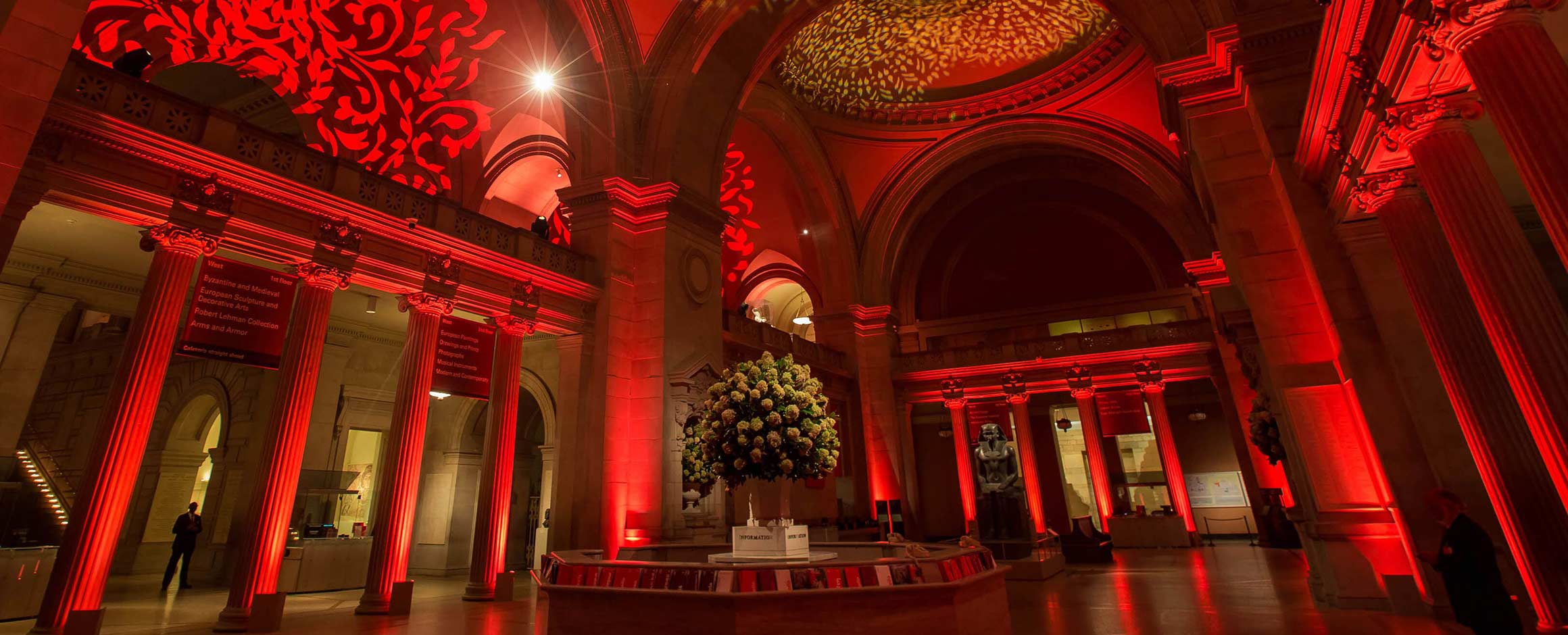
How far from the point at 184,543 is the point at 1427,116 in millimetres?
16810

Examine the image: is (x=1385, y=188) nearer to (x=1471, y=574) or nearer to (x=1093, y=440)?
(x=1471, y=574)

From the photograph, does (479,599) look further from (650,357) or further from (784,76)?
(784,76)

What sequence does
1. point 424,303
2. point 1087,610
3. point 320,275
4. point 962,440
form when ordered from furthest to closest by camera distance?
point 962,440 → point 424,303 → point 320,275 → point 1087,610

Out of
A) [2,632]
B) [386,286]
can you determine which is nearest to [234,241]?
[386,286]

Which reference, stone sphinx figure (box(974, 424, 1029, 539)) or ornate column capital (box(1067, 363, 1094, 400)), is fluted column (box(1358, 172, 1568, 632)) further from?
ornate column capital (box(1067, 363, 1094, 400))

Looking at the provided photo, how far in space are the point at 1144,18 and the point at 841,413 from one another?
13.2 metres

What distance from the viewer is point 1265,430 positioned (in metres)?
9.68

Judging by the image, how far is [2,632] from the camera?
6.87 metres

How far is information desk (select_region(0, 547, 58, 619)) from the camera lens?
7.72 meters

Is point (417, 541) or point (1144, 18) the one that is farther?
point (417, 541)

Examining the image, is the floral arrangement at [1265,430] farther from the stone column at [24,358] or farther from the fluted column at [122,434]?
the stone column at [24,358]

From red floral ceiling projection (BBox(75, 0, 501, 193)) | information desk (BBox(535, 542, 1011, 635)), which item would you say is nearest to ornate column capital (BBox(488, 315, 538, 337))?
red floral ceiling projection (BBox(75, 0, 501, 193))

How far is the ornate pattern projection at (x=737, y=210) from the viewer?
1867 cm

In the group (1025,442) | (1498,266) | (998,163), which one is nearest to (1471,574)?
(1498,266)
